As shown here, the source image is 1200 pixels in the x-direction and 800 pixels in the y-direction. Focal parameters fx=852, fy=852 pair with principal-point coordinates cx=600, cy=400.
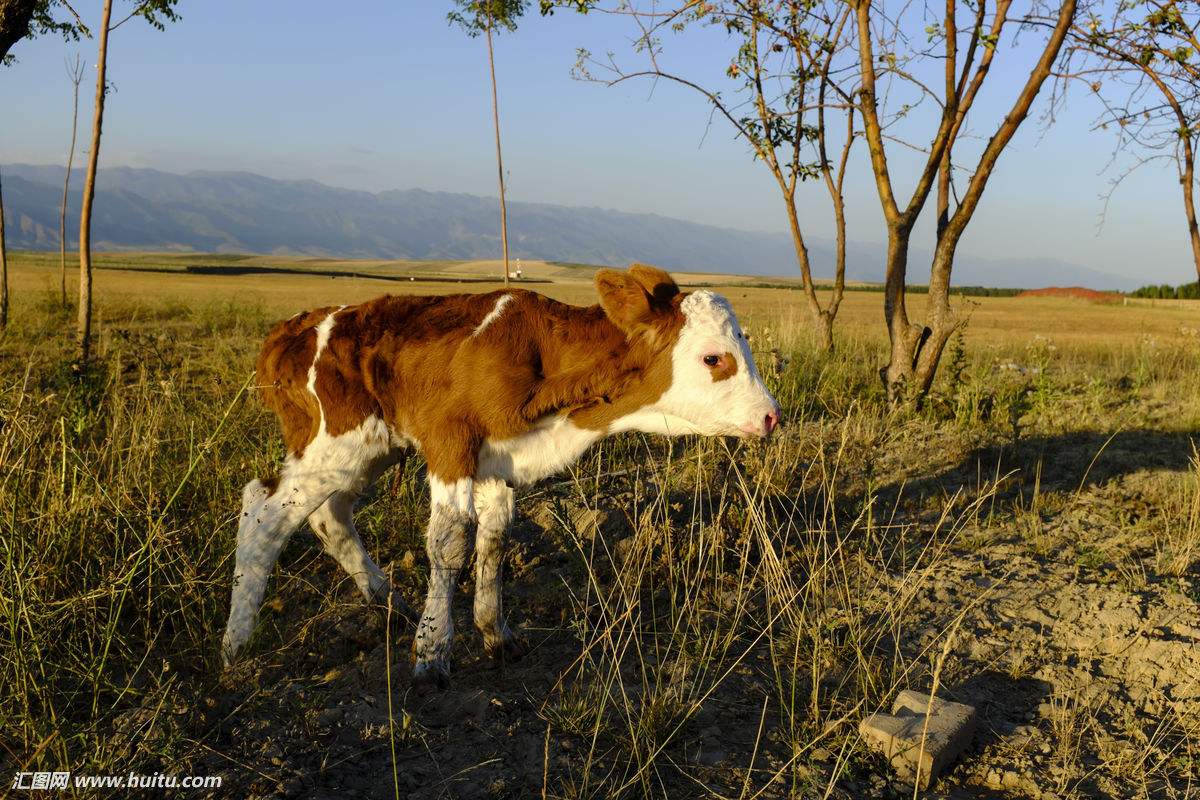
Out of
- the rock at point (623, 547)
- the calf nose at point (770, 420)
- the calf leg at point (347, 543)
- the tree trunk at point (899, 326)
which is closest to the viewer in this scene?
the calf nose at point (770, 420)

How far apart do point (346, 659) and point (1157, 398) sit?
36.3 ft

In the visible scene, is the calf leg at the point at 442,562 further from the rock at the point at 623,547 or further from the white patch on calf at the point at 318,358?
the rock at the point at 623,547

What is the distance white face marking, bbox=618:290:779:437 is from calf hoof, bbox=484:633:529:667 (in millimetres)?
1549

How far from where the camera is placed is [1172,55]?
9.05m

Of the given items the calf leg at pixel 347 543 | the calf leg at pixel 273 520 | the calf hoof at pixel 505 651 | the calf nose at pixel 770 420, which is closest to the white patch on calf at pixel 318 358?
the calf leg at pixel 273 520

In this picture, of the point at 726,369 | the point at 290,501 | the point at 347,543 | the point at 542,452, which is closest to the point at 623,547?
the point at 542,452

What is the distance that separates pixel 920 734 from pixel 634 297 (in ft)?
7.90

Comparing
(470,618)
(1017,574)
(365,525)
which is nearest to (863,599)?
(1017,574)

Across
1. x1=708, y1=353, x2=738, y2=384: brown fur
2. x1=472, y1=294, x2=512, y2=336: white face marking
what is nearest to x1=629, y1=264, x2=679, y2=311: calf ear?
x1=708, y1=353, x2=738, y2=384: brown fur

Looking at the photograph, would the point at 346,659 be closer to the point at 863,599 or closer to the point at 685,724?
the point at 685,724

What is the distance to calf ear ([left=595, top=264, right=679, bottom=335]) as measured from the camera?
4355 millimetres

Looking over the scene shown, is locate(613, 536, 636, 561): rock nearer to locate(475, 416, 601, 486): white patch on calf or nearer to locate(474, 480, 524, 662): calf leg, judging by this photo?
locate(474, 480, 524, 662): calf leg

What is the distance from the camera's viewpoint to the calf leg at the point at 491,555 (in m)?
4.59

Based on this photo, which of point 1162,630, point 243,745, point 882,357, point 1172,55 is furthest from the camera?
point 882,357
